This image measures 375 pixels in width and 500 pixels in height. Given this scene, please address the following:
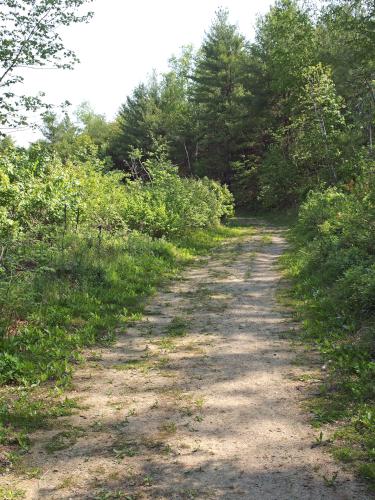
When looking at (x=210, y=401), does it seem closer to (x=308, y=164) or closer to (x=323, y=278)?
(x=323, y=278)

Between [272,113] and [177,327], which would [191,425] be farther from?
[272,113]

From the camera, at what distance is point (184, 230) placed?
16.0m

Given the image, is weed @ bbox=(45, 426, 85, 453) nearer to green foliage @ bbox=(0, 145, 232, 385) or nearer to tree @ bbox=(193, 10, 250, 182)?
green foliage @ bbox=(0, 145, 232, 385)

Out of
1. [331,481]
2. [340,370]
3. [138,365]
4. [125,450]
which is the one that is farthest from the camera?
[138,365]

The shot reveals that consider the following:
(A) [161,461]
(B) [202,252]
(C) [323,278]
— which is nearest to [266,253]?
(B) [202,252]

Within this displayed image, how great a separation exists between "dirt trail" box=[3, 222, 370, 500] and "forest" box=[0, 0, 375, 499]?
32 centimetres

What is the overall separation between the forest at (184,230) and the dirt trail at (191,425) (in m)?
0.32

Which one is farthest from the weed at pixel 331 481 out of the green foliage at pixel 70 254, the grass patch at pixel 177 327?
the grass patch at pixel 177 327

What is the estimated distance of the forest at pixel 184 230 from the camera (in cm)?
527

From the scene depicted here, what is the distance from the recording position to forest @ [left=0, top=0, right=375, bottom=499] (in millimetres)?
5273

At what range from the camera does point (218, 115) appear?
112 ft

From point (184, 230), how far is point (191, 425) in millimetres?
11930

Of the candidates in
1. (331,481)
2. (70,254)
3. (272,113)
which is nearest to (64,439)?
(331,481)

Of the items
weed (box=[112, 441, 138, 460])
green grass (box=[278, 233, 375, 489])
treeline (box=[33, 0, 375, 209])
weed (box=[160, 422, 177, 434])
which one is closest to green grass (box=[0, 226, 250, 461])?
weed (box=[112, 441, 138, 460])
